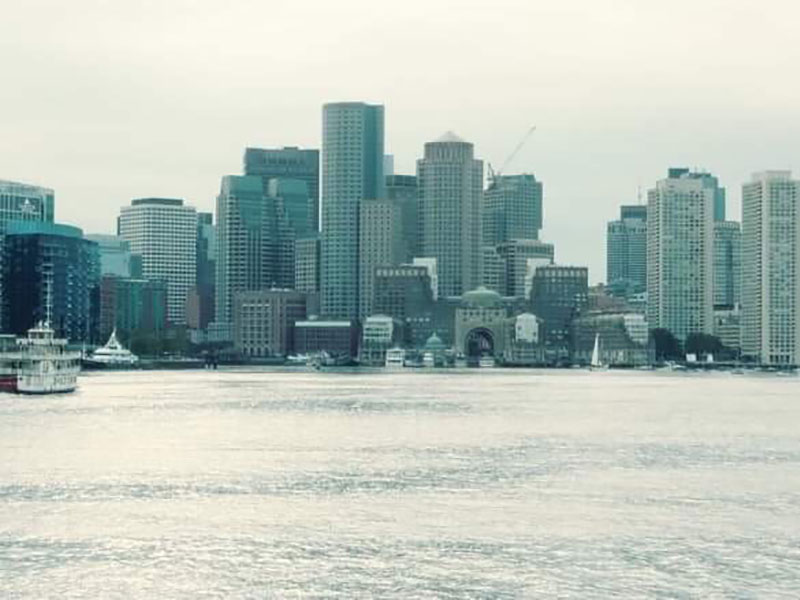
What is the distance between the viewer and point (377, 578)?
2640 inches

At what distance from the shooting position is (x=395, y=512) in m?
85.4

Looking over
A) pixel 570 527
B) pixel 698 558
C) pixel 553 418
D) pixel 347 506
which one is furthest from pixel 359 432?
pixel 698 558

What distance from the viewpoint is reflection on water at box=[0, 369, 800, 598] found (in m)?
67.1

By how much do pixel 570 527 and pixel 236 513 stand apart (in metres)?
18.8

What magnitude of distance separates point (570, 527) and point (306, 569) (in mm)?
16938

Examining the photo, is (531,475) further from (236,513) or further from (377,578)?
(377,578)

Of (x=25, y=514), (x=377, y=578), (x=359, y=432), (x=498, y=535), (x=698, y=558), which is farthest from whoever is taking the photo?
(x=359, y=432)

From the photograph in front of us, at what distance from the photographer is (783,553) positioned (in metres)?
72.5

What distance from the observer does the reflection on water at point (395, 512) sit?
67.1 meters

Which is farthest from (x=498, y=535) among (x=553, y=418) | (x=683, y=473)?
(x=553, y=418)

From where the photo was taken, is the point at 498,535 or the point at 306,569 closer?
the point at 306,569

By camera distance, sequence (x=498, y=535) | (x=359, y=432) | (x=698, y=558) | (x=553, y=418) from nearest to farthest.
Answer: (x=698, y=558), (x=498, y=535), (x=359, y=432), (x=553, y=418)

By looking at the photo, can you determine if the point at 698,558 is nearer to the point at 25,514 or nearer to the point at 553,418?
the point at 25,514

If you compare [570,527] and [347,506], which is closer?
[570,527]
